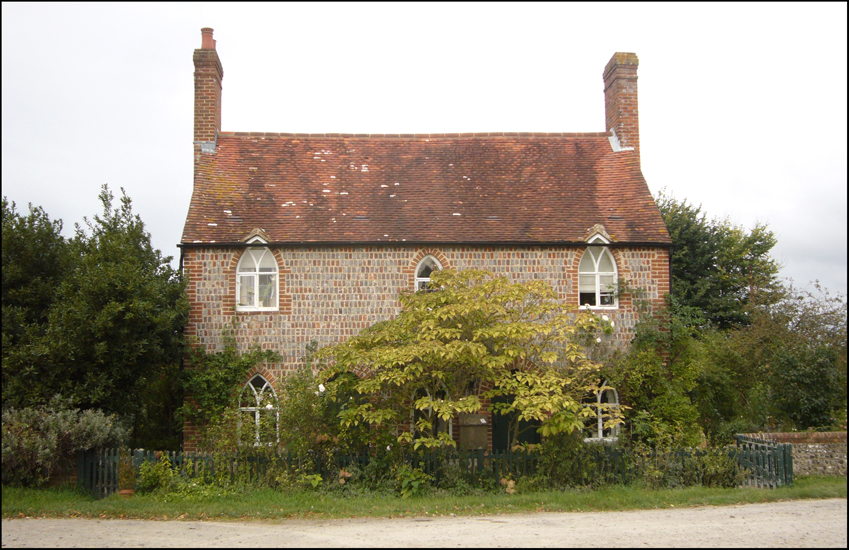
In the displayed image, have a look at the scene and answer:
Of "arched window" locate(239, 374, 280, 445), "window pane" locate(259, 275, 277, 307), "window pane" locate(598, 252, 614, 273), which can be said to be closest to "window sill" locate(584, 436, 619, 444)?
"window pane" locate(598, 252, 614, 273)

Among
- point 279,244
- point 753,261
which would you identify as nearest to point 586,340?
point 279,244

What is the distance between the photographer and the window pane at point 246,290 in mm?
16016

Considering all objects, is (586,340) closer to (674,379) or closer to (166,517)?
(674,379)

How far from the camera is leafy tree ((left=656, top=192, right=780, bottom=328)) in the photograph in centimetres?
2578

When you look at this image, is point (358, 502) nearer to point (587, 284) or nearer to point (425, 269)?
point (425, 269)

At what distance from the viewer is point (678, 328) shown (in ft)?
51.4

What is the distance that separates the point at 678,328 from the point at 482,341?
5.68 m

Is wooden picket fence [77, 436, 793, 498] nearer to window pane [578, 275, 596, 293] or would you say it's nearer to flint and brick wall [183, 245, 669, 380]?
flint and brick wall [183, 245, 669, 380]

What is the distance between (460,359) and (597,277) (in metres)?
5.79

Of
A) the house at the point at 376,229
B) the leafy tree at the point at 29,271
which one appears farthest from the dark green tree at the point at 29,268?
the house at the point at 376,229

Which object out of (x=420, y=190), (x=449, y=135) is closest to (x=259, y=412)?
(x=420, y=190)

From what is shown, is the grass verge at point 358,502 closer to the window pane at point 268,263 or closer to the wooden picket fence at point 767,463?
the wooden picket fence at point 767,463

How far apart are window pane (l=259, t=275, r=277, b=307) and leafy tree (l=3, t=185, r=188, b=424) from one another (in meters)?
1.95

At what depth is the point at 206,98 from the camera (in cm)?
1841
